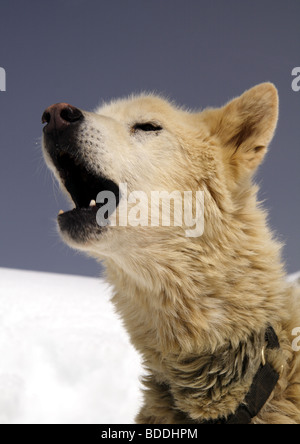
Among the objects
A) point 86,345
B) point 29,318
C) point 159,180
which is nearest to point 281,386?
point 159,180

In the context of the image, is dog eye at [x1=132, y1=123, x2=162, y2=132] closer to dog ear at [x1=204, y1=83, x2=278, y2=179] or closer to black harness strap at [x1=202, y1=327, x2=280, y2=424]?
dog ear at [x1=204, y1=83, x2=278, y2=179]

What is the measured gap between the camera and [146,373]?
3752 mm

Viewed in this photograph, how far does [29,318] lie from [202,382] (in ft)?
22.5

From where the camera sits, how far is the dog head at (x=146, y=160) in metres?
3.43

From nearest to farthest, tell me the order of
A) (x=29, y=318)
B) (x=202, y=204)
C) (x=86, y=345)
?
1. (x=202, y=204)
2. (x=86, y=345)
3. (x=29, y=318)

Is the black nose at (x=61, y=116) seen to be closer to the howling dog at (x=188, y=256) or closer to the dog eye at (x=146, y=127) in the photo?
the howling dog at (x=188, y=256)

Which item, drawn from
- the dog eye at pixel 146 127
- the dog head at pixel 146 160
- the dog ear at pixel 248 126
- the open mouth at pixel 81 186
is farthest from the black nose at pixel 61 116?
the dog ear at pixel 248 126

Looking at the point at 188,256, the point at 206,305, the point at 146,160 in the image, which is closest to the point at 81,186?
the point at 146,160

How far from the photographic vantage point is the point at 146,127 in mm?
3855

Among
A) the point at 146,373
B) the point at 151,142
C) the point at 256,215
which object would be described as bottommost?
the point at 146,373

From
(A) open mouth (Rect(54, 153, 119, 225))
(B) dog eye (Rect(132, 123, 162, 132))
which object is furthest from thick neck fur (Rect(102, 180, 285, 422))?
(B) dog eye (Rect(132, 123, 162, 132))

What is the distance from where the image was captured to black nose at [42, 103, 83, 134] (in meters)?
3.37

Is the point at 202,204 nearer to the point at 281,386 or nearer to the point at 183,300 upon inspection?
the point at 183,300

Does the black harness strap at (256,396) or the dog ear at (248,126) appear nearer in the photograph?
the black harness strap at (256,396)
